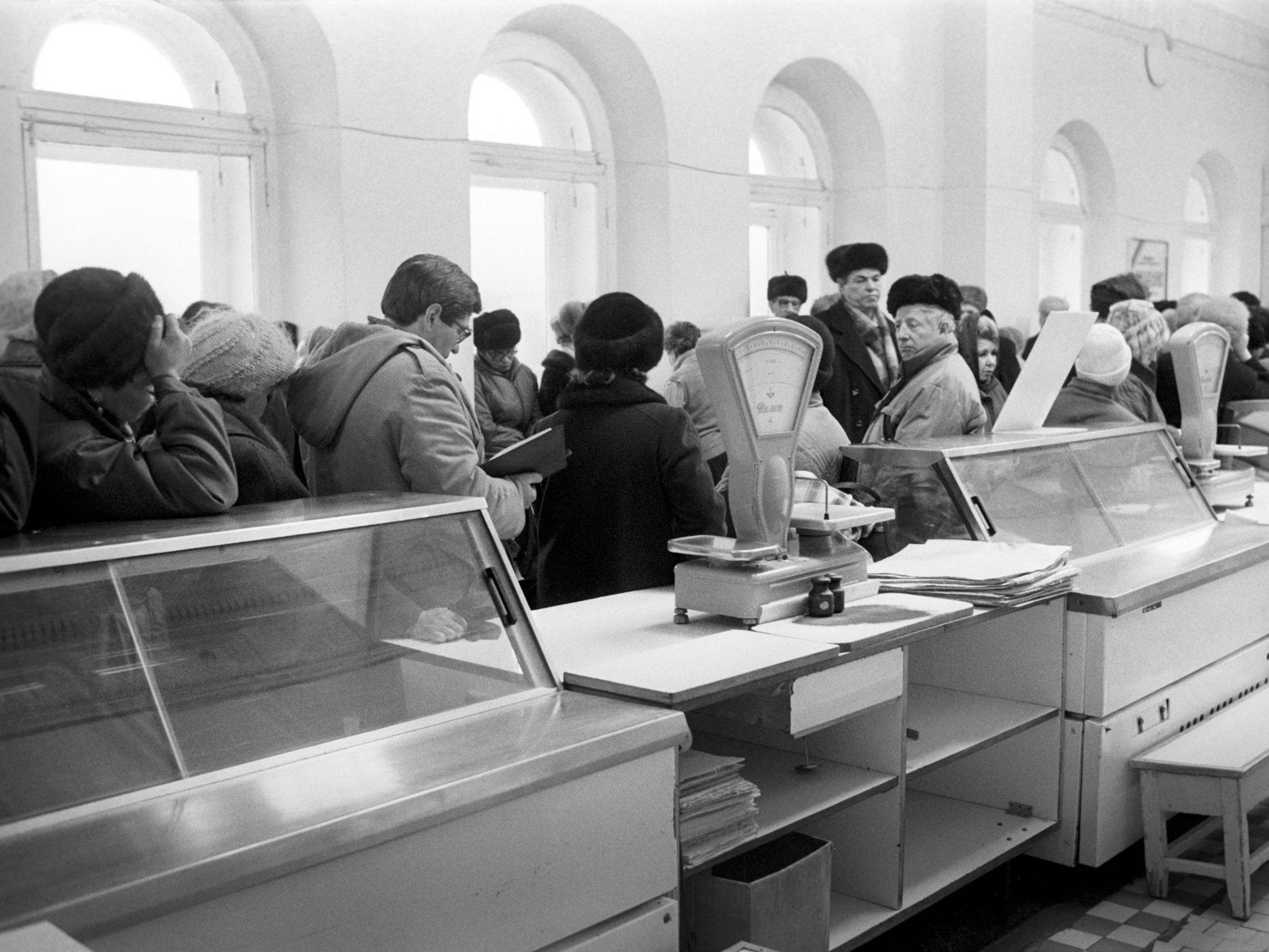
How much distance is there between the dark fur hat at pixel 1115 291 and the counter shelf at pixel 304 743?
431 cm

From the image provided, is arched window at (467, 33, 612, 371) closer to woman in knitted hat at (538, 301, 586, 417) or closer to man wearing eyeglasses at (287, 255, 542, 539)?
woman in knitted hat at (538, 301, 586, 417)

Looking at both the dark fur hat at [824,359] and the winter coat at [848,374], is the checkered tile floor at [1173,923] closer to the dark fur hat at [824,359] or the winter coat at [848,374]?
the dark fur hat at [824,359]

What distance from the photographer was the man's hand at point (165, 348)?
2.04 m

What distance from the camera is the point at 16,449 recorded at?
1.83 m

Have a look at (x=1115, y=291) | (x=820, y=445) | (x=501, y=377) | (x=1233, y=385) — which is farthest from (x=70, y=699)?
(x=1233, y=385)

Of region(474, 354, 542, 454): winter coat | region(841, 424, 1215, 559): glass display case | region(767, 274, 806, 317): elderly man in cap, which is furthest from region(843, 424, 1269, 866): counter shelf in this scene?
region(767, 274, 806, 317): elderly man in cap

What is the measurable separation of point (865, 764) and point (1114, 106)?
9.77 m

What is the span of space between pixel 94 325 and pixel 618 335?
59.0 inches

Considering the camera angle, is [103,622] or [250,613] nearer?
[103,622]

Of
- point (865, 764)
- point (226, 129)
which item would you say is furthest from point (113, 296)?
point (226, 129)

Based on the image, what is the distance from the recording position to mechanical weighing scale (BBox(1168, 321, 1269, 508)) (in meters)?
4.32

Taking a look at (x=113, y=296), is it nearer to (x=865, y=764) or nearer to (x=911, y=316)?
(x=865, y=764)

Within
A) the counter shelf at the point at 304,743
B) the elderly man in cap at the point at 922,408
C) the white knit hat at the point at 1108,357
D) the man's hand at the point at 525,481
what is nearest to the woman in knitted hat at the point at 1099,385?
the white knit hat at the point at 1108,357

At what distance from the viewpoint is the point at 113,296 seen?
199 centimetres
